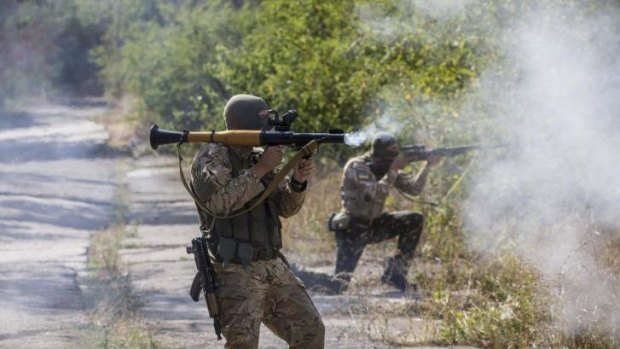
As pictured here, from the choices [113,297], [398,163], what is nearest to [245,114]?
[113,297]

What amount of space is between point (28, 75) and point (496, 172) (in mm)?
4761

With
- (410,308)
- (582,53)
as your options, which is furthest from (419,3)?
(410,308)

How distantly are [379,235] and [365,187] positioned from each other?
518 millimetres

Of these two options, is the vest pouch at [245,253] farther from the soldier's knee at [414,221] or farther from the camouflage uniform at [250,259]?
the soldier's knee at [414,221]

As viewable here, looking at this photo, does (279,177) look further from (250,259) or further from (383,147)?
(383,147)

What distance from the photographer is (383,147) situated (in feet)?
35.3

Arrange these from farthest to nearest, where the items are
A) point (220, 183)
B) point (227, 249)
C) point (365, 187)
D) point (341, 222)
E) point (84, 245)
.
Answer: point (84, 245)
point (341, 222)
point (365, 187)
point (227, 249)
point (220, 183)

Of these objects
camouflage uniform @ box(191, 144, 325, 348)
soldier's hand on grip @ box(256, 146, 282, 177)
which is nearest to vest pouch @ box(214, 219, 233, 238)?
camouflage uniform @ box(191, 144, 325, 348)

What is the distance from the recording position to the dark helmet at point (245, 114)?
6.30 meters

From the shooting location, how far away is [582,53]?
10.1 m

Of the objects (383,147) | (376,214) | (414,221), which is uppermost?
(383,147)

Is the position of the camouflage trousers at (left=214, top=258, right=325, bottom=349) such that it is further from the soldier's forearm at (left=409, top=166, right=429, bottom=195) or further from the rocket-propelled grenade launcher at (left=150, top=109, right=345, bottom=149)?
the soldier's forearm at (left=409, top=166, right=429, bottom=195)

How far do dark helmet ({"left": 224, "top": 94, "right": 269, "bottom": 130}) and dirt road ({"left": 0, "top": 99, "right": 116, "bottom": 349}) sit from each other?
2451 mm

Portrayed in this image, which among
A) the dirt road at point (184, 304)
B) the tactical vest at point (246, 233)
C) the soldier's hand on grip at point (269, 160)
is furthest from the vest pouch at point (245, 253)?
the dirt road at point (184, 304)
